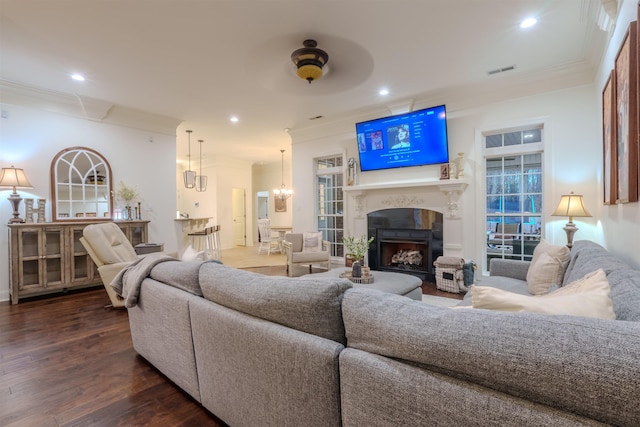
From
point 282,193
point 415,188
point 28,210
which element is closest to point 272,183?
point 282,193

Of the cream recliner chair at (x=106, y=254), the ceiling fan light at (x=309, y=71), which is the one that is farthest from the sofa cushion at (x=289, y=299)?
the cream recliner chair at (x=106, y=254)

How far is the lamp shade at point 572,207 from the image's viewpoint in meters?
3.15

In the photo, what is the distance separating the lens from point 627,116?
1.87 meters

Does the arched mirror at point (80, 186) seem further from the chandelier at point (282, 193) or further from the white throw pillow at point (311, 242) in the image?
the chandelier at point (282, 193)

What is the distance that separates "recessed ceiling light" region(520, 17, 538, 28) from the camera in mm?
2600

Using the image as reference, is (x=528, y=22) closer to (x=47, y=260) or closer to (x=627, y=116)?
(x=627, y=116)

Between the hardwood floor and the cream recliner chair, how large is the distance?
0.40m

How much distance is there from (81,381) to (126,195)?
3415 mm

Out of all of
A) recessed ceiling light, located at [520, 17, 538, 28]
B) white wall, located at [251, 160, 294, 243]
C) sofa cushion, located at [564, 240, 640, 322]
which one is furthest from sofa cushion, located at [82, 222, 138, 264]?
white wall, located at [251, 160, 294, 243]

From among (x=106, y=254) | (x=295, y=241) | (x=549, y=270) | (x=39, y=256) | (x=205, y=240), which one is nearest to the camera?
(x=549, y=270)

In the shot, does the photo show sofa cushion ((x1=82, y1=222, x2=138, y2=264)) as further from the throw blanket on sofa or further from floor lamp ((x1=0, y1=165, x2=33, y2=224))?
the throw blanket on sofa

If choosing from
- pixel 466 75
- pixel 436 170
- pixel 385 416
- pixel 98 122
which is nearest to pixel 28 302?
pixel 98 122

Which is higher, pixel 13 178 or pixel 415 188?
pixel 13 178

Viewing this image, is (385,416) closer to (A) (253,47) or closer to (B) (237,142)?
(A) (253,47)
